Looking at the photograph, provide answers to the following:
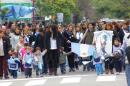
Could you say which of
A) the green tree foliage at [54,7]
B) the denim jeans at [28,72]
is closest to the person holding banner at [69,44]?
the denim jeans at [28,72]

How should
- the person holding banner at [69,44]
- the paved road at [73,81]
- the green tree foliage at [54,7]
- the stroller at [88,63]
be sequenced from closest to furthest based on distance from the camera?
the paved road at [73,81] < the stroller at [88,63] < the person holding banner at [69,44] < the green tree foliage at [54,7]

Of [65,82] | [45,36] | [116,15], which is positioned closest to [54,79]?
[65,82]

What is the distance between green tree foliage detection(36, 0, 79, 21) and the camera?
71062mm

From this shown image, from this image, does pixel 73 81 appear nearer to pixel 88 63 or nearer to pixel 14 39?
pixel 88 63

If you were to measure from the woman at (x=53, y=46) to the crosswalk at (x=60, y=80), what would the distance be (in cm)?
140

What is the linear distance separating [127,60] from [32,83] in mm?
6141

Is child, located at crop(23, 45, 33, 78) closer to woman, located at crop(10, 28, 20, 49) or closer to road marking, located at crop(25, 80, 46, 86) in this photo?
road marking, located at crop(25, 80, 46, 86)

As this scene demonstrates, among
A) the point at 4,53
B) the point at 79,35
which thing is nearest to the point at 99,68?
the point at 4,53

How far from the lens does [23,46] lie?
78.2ft

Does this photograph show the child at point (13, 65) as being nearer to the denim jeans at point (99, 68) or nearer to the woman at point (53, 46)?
the woman at point (53, 46)

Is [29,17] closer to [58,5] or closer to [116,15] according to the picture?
[58,5]

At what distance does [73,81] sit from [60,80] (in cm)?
57

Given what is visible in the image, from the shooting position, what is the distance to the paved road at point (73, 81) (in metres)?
19.5

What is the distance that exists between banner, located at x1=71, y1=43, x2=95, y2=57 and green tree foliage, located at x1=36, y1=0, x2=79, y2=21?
44.7 meters
